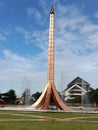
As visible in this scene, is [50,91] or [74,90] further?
[74,90]

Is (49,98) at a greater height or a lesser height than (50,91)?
lesser

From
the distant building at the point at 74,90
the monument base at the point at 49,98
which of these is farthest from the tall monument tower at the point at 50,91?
the distant building at the point at 74,90

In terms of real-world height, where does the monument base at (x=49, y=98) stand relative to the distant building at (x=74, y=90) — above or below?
below

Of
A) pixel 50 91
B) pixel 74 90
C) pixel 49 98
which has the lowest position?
pixel 49 98

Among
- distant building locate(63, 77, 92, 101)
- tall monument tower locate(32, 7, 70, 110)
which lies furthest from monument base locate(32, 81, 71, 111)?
distant building locate(63, 77, 92, 101)

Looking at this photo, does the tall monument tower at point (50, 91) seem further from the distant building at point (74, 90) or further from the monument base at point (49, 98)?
the distant building at point (74, 90)

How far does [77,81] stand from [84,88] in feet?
26.8

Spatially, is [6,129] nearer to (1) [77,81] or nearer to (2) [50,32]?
(2) [50,32]

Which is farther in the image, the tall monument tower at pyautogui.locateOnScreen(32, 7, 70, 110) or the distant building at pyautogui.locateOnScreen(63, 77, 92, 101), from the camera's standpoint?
the distant building at pyautogui.locateOnScreen(63, 77, 92, 101)

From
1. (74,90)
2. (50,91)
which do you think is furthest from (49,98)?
(74,90)

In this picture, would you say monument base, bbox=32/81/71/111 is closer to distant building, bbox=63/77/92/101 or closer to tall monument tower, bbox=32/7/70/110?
tall monument tower, bbox=32/7/70/110

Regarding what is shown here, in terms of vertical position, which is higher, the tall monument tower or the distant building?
the distant building

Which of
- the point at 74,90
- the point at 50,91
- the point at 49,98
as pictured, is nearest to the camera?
the point at 49,98

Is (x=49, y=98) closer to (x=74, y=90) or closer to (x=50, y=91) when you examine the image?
(x=50, y=91)
